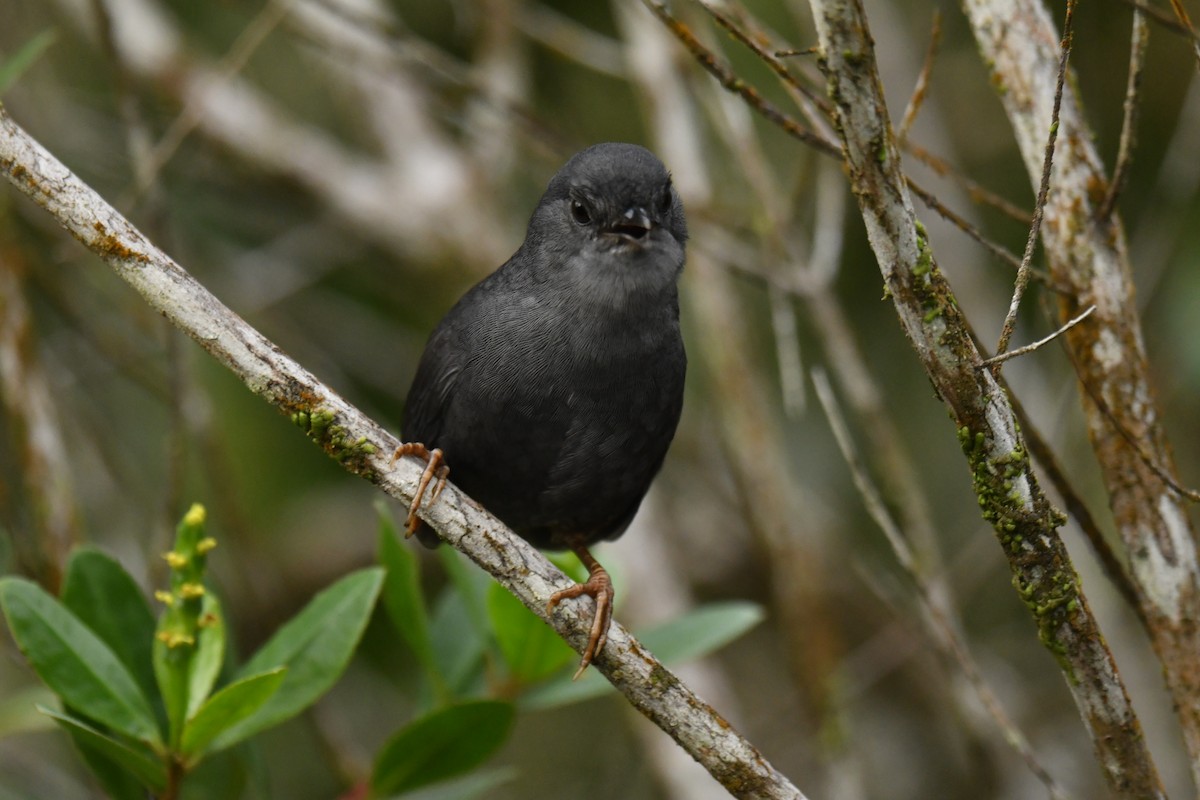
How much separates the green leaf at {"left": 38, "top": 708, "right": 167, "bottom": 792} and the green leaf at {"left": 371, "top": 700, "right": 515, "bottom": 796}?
52cm

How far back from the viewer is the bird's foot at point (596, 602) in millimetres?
2621

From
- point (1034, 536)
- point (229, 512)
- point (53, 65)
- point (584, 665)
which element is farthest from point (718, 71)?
point (53, 65)

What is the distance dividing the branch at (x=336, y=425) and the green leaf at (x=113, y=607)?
2.38 feet

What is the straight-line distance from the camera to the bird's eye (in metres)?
3.52

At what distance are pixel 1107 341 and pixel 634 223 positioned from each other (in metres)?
1.28

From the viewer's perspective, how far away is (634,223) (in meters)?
Result: 3.45

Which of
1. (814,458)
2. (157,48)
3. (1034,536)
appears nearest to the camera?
(1034,536)

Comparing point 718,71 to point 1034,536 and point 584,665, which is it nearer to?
point 1034,536

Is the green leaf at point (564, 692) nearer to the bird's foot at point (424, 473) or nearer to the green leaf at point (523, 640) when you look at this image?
the green leaf at point (523, 640)

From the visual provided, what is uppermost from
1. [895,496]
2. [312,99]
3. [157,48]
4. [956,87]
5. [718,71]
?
[956,87]

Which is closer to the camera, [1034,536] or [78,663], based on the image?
[1034,536]

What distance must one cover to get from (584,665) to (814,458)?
365cm

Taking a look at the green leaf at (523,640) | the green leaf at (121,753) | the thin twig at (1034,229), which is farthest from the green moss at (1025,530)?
the green leaf at (121,753)

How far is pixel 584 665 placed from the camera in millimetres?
2928
